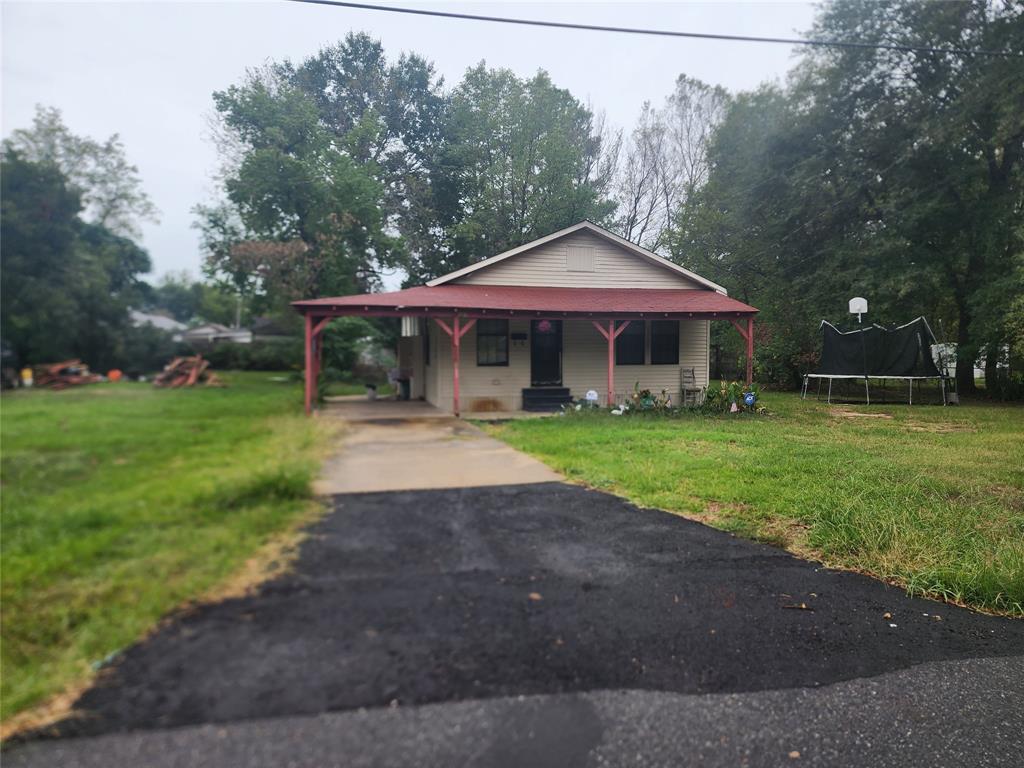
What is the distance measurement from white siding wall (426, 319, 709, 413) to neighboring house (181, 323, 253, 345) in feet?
20.9

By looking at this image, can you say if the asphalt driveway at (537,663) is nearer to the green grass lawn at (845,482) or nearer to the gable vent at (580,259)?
the green grass lawn at (845,482)

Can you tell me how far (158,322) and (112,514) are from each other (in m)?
0.71

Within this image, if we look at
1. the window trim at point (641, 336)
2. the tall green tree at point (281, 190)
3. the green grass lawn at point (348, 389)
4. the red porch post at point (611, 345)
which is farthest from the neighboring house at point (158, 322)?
the window trim at point (641, 336)

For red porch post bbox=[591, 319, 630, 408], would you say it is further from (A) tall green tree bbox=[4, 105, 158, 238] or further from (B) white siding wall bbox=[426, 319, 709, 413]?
(A) tall green tree bbox=[4, 105, 158, 238]

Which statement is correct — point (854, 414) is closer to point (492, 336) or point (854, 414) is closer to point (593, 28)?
point (593, 28)

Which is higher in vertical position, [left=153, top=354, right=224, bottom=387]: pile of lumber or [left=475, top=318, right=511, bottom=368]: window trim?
[left=475, top=318, right=511, bottom=368]: window trim

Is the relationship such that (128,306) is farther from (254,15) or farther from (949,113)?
(949,113)

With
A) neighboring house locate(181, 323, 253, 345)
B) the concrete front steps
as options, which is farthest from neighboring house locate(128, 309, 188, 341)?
the concrete front steps

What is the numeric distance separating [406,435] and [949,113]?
8.69m

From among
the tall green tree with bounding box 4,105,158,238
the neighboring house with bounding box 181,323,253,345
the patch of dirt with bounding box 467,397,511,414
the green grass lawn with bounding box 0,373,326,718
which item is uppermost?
the tall green tree with bounding box 4,105,158,238

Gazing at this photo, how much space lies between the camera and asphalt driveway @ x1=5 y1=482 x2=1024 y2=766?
1.30 m

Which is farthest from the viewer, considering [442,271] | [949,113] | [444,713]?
[949,113]

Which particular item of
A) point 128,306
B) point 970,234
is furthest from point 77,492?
point 970,234

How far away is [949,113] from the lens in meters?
7.43
